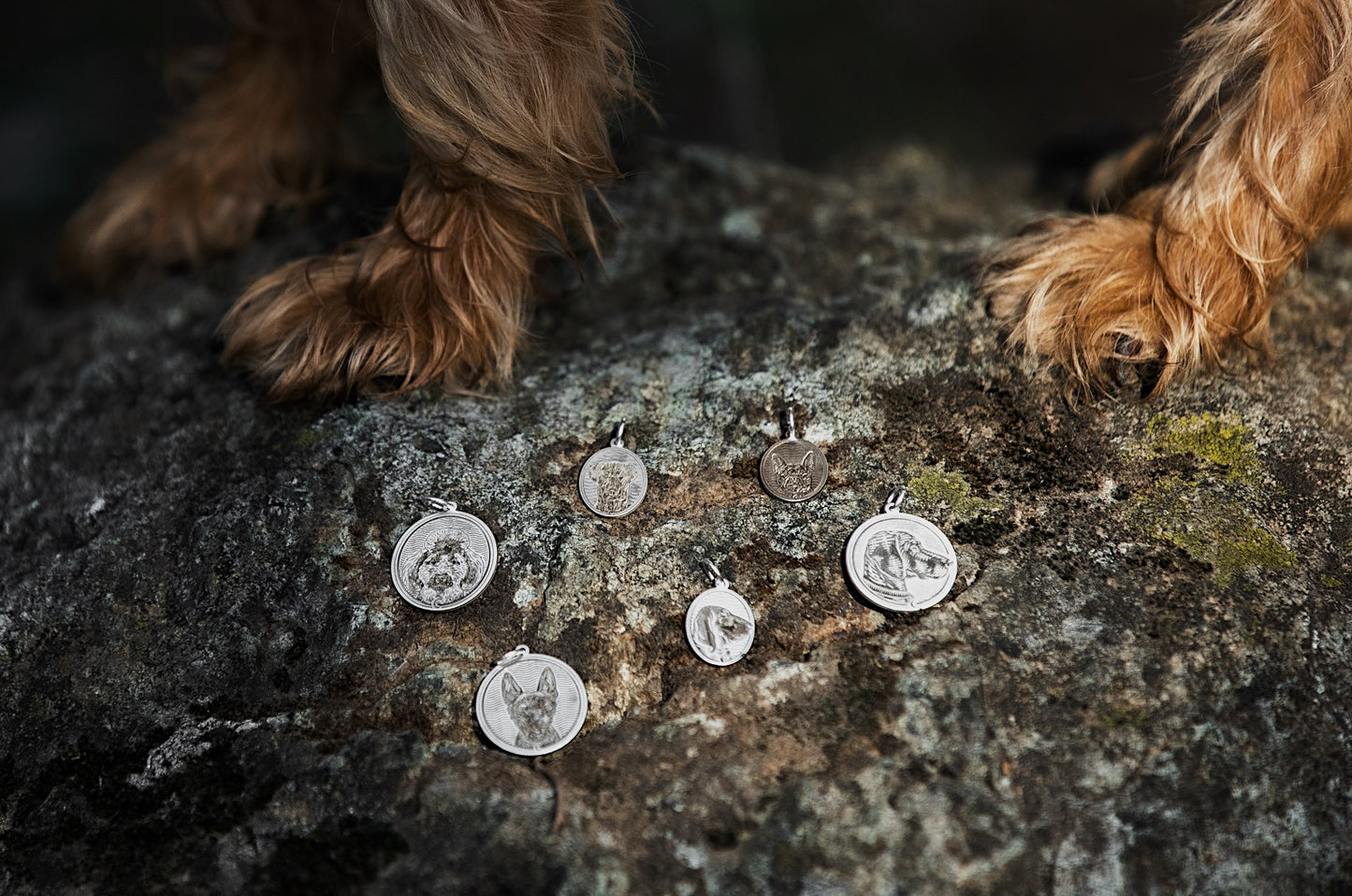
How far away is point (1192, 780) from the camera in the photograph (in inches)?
59.9

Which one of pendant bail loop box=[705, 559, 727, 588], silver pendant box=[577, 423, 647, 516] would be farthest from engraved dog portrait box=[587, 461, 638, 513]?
pendant bail loop box=[705, 559, 727, 588]

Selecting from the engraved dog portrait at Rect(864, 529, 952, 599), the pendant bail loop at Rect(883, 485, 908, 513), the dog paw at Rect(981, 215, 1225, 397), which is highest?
the dog paw at Rect(981, 215, 1225, 397)

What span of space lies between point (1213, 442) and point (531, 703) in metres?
1.47

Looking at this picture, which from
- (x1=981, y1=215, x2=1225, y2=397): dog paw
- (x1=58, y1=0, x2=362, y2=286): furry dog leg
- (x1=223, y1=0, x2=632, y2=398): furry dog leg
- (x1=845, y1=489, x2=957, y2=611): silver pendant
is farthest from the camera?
(x1=58, y1=0, x2=362, y2=286): furry dog leg

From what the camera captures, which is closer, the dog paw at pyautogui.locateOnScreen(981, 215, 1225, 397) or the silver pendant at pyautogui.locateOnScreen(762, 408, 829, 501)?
the silver pendant at pyautogui.locateOnScreen(762, 408, 829, 501)

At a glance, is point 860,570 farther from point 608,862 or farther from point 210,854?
A: point 210,854

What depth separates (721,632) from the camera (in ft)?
5.76

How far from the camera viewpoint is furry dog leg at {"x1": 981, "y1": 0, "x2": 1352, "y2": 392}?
1.96m

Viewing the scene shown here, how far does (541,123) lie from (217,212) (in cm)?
160

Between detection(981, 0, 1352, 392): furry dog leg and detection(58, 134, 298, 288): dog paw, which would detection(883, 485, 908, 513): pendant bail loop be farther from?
detection(58, 134, 298, 288): dog paw

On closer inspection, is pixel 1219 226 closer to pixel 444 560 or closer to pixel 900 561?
pixel 900 561

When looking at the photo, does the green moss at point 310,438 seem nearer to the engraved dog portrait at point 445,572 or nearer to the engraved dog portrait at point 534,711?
the engraved dog portrait at point 445,572

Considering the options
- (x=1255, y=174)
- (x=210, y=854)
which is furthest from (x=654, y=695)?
(x=1255, y=174)

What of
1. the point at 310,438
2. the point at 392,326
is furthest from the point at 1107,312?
the point at 310,438
